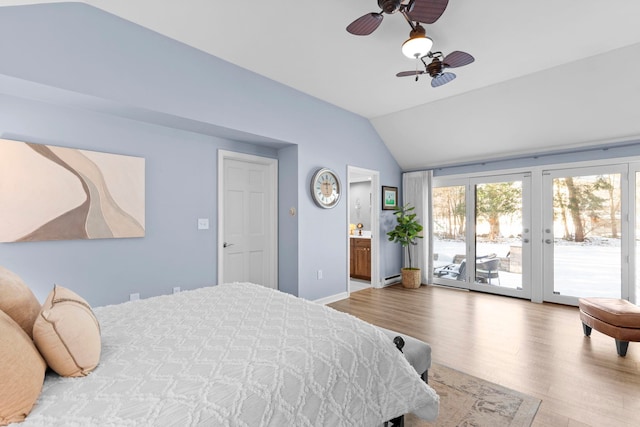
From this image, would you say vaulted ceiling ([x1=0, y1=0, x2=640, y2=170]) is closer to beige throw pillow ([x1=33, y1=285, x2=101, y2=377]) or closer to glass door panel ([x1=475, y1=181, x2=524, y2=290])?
glass door panel ([x1=475, y1=181, x2=524, y2=290])

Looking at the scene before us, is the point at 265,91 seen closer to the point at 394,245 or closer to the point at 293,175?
the point at 293,175

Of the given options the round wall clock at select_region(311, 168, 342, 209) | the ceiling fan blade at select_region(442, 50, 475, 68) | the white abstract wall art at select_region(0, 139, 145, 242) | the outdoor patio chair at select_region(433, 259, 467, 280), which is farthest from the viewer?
the outdoor patio chair at select_region(433, 259, 467, 280)

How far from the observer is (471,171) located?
5098mm

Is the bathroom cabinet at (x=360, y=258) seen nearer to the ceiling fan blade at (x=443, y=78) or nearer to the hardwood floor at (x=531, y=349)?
the hardwood floor at (x=531, y=349)

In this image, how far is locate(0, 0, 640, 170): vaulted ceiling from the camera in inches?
94.3

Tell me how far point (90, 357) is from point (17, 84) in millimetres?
2308

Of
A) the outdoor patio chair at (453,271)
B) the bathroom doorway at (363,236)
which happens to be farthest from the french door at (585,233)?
the bathroom doorway at (363,236)

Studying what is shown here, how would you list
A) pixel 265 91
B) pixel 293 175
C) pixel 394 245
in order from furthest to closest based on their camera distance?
1. pixel 394 245
2. pixel 293 175
3. pixel 265 91

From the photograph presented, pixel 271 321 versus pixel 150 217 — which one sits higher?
pixel 150 217

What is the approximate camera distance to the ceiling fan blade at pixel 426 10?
183 centimetres

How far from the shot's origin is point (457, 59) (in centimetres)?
246

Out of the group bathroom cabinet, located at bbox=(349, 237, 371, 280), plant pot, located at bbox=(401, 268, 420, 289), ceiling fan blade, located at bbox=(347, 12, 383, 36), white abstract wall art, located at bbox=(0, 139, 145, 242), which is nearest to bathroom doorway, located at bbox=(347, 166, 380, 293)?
bathroom cabinet, located at bbox=(349, 237, 371, 280)

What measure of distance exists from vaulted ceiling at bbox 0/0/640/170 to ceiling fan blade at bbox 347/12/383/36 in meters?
0.33

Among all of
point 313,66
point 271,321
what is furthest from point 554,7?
point 271,321
